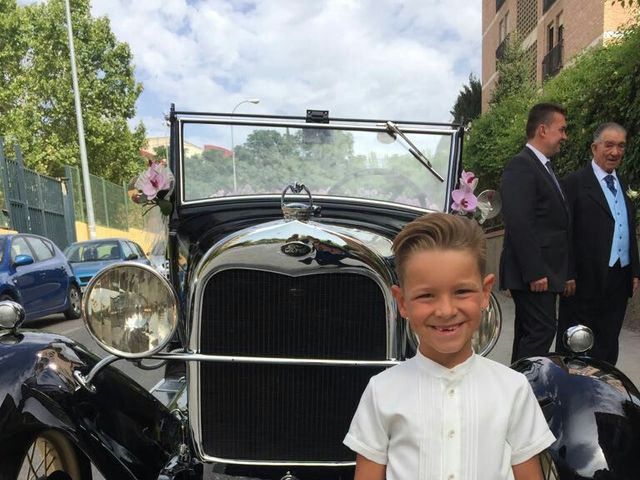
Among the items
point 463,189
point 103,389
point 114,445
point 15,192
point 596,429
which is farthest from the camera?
point 15,192

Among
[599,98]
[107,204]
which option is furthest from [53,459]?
[107,204]

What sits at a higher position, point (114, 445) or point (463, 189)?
point (463, 189)

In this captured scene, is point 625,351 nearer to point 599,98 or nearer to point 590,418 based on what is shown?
point 599,98

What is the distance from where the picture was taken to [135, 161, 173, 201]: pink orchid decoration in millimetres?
2990

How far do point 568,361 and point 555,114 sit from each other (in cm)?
179

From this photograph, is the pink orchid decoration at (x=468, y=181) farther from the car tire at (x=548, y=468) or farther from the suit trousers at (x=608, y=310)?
the car tire at (x=548, y=468)

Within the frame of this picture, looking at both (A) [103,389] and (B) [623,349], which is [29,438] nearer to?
(A) [103,389]

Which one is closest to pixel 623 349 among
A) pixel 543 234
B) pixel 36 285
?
pixel 543 234

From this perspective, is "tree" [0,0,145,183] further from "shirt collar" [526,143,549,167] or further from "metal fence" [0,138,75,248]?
"shirt collar" [526,143,549,167]

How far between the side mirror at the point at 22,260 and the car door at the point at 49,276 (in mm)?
507

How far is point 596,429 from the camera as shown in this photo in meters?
2.02

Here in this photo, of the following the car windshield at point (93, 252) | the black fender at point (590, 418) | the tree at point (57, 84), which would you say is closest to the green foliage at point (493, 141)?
the car windshield at point (93, 252)

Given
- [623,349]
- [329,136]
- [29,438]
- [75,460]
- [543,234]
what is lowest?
[623,349]

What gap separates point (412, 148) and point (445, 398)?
212 centimetres
